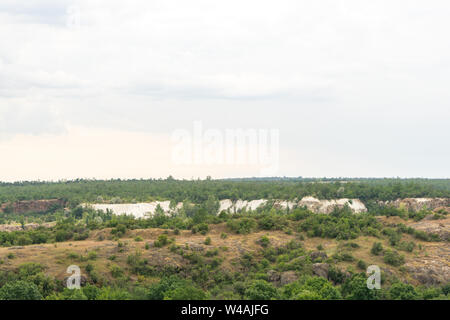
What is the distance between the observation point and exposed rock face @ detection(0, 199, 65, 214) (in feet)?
465

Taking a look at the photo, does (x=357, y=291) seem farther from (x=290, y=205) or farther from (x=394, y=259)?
(x=290, y=205)

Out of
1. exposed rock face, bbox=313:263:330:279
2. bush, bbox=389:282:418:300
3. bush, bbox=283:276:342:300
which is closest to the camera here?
bush, bbox=283:276:342:300

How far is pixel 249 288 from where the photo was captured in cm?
4400

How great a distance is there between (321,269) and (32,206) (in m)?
108

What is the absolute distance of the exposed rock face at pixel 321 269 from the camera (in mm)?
51938

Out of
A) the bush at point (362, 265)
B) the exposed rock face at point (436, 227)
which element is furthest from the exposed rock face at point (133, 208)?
the bush at point (362, 265)

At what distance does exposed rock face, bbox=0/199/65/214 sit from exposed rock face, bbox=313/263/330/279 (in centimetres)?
10534

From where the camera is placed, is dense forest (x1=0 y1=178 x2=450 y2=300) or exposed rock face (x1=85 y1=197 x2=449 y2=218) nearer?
dense forest (x1=0 y1=178 x2=450 y2=300)

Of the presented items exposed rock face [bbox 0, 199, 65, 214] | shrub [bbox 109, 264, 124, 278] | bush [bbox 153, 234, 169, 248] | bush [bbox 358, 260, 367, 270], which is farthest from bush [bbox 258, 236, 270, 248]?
exposed rock face [bbox 0, 199, 65, 214]

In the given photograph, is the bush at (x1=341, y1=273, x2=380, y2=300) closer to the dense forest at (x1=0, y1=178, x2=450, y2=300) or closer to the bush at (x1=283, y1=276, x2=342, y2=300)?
the dense forest at (x1=0, y1=178, x2=450, y2=300)

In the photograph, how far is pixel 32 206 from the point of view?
144 meters
